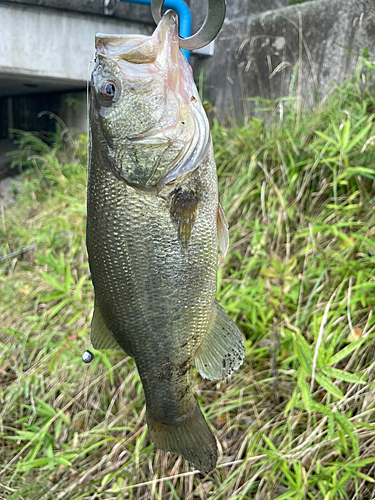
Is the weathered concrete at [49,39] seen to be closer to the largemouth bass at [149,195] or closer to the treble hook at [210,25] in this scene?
the largemouth bass at [149,195]

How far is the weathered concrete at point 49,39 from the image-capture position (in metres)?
3.71

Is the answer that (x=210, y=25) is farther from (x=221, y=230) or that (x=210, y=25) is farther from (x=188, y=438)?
(x=188, y=438)

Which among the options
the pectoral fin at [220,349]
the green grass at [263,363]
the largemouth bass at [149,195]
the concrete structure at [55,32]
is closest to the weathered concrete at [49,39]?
the concrete structure at [55,32]

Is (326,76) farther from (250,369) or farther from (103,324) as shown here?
(103,324)

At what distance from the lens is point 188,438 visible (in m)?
1.08

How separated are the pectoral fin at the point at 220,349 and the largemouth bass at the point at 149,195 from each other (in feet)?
0.33

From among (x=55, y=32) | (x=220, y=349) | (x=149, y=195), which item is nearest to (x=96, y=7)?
(x=55, y=32)

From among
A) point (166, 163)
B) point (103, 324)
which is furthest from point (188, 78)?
point (103, 324)

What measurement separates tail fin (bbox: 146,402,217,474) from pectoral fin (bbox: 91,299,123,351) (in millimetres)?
242

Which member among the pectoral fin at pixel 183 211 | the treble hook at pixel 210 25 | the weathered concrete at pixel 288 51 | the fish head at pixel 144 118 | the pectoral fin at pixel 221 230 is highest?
the weathered concrete at pixel 288 51

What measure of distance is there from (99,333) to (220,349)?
1.10 ft

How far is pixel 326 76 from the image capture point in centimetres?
296

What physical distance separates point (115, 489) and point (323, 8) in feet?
11.1

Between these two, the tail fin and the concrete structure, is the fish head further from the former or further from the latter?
the concrete structure
